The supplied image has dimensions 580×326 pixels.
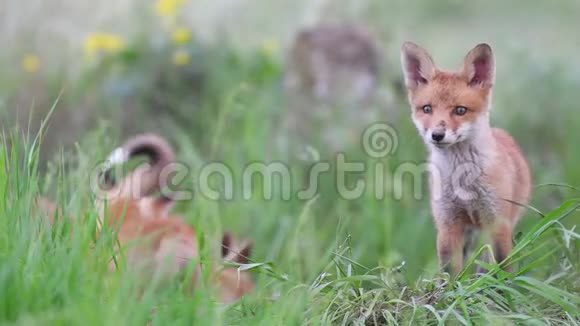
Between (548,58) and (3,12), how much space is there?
18.7 feet

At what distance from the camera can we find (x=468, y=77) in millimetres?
4270

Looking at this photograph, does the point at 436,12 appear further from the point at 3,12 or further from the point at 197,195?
the point at 197,195

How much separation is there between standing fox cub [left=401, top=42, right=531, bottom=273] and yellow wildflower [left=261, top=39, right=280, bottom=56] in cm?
528

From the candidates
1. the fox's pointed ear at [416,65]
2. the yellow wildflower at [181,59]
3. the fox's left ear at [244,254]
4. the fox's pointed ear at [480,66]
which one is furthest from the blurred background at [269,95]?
the fox's pointed ear at [480,66]

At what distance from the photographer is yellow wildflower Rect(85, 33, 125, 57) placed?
9039 mm

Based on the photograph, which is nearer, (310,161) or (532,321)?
(532,321)

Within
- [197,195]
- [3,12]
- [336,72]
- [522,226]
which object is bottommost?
[522,226]

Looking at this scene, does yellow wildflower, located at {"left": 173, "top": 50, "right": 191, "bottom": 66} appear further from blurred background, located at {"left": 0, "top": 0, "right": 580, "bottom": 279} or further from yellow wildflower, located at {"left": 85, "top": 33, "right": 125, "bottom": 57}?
yellow wildflower, located at {"left": 85, "top": 33, "right": 125, "bottom": 57}

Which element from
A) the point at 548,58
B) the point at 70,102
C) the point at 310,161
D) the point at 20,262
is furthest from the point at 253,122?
the point at 20,262

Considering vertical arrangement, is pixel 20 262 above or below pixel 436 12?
below

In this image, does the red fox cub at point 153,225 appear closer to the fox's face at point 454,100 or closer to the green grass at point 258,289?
the green grass at point 258,289

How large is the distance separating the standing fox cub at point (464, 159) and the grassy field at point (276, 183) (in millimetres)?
202

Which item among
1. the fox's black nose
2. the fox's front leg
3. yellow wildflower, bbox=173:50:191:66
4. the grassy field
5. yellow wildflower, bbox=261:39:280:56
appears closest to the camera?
the grassy field

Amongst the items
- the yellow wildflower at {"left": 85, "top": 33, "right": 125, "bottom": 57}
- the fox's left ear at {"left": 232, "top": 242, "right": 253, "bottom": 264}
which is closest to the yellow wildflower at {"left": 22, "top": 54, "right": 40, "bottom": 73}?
the yellow wildflower at {"left": 85, "top": 33, "right": 125, "bottom": 57}
